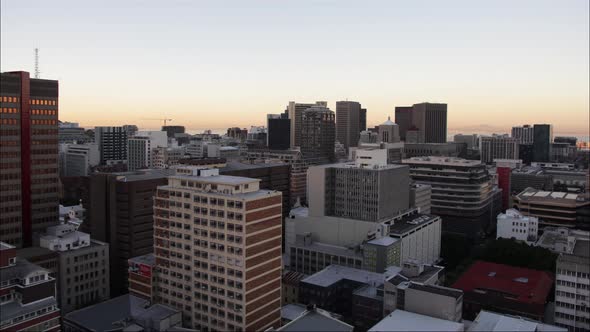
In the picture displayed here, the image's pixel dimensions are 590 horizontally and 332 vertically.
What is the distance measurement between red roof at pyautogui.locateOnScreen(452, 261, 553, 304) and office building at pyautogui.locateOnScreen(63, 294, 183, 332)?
53282mm

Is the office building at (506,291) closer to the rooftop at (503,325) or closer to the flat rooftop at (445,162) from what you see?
the rooftop at (503,325)

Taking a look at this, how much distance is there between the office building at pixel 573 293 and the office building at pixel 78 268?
8337 cm

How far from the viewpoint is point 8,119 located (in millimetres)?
99938

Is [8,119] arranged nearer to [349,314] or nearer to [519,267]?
[349,314]

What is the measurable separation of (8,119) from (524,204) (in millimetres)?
143991

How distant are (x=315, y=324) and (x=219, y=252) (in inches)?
666

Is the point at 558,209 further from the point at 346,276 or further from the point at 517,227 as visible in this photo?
the point at 346,276

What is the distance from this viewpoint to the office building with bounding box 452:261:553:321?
289 ft

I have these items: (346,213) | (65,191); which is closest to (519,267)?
(346,213)

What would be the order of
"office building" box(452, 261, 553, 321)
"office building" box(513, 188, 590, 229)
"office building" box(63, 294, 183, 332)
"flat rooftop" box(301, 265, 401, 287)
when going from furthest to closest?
"office building" box(513, 188, 590, 229)
"flat rooftop" box(301, 265, 401, 287)
"office building" box(452, 261, 553, 321)
"office building" box(63, 294, 183, 332)

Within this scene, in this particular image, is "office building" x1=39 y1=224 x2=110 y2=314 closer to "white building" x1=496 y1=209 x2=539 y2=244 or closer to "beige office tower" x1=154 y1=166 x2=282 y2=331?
"beige office tower" x1=154 y1=166 x2=282 y2=331

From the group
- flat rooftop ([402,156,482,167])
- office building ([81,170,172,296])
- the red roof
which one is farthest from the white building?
office building ([81,170,172,296])

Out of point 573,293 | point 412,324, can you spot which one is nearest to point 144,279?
point 412,324

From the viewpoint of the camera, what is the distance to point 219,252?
72.9 meters
